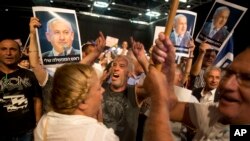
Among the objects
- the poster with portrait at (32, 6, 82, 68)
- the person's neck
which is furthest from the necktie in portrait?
the person's neck

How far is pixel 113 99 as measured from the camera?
3.67 metres

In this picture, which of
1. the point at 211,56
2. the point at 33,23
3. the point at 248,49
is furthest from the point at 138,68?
the point at 248,49

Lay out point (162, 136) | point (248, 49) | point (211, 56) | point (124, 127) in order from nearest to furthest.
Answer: point (162, 136) < point (248, 49) < point (124, 127) < point (211, 56)

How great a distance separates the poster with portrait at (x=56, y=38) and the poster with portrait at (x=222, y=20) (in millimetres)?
1477

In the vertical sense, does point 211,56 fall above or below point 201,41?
below

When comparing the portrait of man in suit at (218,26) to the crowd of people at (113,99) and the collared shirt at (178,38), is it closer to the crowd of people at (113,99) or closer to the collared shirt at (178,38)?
the crowd of people at (113,99)

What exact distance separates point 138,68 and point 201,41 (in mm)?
1492

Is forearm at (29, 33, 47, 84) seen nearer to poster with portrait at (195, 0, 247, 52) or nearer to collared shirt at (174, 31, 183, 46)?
collared shirt at (174, 31, 183, 46)

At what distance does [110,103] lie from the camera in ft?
12.0

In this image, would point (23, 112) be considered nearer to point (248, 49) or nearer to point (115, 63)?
point (115, 63)

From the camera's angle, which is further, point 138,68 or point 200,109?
point 138,68

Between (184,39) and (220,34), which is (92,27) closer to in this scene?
(184,39)

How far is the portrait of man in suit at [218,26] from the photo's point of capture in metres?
3.72

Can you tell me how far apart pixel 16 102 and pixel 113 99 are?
132 cm
